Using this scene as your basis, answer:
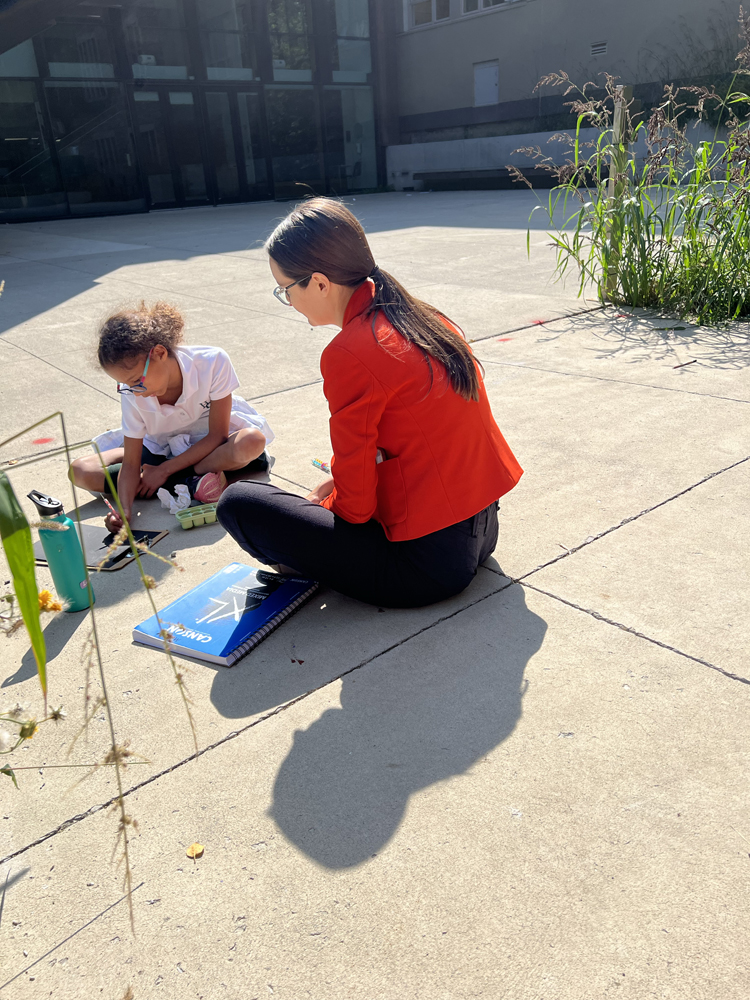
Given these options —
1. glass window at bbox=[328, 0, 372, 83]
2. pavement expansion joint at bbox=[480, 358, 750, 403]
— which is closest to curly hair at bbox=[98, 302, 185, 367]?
pavement expansion joint at bbox=[480, 358, 750, 403]

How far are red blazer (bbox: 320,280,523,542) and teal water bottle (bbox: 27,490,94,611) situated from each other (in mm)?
888

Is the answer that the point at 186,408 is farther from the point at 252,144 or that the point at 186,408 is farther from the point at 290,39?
the point at 290,39

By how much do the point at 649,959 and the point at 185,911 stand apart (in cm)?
88

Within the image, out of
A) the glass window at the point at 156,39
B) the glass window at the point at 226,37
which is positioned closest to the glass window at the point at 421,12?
the glass window at the point at 226,37

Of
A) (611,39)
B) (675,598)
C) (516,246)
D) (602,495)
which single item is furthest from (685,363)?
(611,39)

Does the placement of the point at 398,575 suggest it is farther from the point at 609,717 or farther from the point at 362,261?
the point at 362,261

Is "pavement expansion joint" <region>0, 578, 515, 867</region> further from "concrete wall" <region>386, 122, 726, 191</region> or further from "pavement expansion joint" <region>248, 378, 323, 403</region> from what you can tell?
"concrete wall" <region>386, 122, 726, 191</region>

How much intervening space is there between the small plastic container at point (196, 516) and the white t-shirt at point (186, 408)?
0.39 meters

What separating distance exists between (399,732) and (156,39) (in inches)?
787

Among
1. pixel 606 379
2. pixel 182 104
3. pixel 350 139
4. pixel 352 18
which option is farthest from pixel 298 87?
pixel 606 379

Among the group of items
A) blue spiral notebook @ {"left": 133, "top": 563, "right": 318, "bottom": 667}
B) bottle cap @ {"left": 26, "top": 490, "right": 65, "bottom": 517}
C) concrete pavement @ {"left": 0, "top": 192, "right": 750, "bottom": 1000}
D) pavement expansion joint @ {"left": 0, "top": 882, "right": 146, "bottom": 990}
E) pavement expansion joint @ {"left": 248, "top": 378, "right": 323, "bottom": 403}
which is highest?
bottle cap @ {"left": 26, "top": 490, "right": 65, "bottom": 517}

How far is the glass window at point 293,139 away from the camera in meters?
20.0

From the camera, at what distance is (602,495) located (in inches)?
126

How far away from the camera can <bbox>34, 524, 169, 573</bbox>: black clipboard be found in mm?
2980
